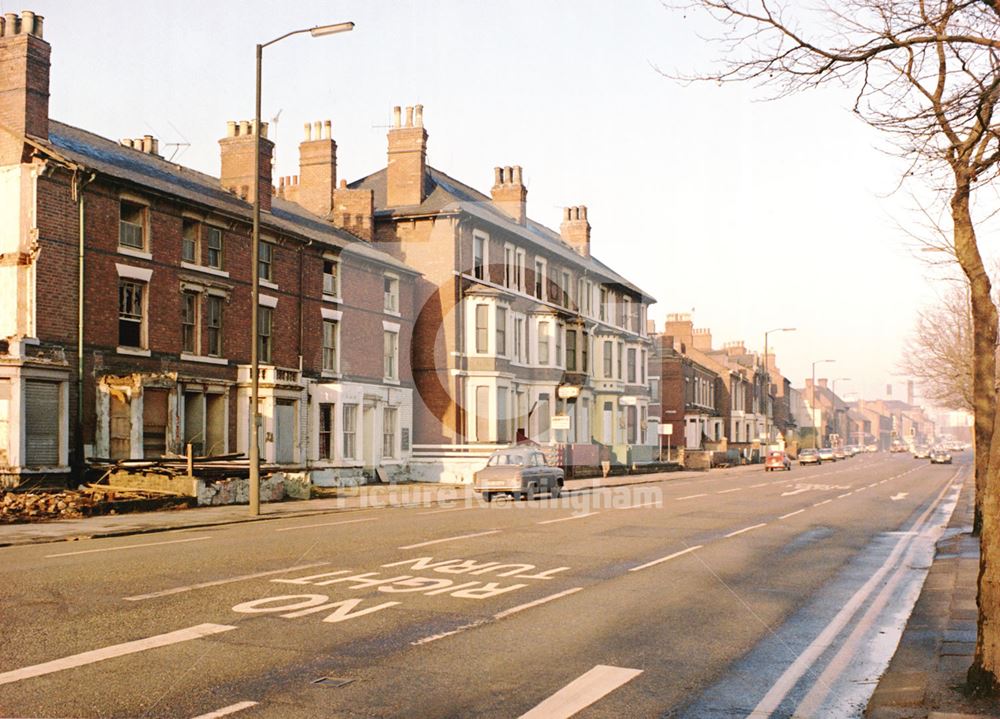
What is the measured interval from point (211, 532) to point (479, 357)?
2640 cm

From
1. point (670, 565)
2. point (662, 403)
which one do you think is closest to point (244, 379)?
point (670, 565)

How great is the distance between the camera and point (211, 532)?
19547 mm

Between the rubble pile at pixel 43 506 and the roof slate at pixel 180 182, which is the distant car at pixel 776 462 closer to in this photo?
the roof slate at pixel 180 182

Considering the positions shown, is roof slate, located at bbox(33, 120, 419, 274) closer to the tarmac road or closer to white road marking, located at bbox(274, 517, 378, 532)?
white road marking, located at bbox(274, 517, 378, 532)

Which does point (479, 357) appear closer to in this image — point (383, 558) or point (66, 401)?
point (66, 401)

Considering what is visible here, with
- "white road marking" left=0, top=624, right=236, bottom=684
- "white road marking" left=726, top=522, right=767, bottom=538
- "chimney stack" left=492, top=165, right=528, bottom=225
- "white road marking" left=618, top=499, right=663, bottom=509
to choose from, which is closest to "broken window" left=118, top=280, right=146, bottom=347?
"white road marking" left=618, top=499, right=663, bottom=509

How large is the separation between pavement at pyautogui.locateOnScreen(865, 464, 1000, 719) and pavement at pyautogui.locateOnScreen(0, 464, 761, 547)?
15.1 meters

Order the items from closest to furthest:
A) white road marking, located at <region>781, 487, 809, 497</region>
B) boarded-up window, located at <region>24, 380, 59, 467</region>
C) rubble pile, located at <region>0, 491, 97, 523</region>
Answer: rubble pile, located at <region>0, 491, 97, 523</region>
boarded-up window, located at <region>24, 380, 59, 467</region>
white road marking, located at <region>781, 487, 809, 497</region>

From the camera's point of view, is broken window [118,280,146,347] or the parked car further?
the parked car

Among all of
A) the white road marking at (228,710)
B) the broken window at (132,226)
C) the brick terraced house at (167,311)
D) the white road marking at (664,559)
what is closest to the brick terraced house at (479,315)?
the brick terraced house at (167,311)

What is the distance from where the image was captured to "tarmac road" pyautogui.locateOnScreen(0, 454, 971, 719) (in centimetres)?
709

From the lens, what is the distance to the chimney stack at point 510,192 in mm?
54688

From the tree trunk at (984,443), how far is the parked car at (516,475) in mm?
13314

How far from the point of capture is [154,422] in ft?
94.5
